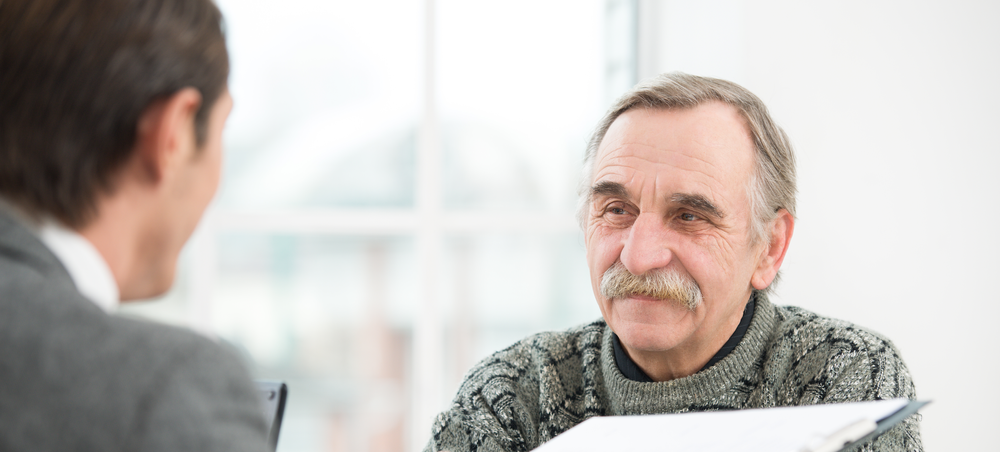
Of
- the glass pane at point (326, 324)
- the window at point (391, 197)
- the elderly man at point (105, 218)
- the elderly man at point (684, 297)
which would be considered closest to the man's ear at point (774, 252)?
the elderly man at point (684, 297)

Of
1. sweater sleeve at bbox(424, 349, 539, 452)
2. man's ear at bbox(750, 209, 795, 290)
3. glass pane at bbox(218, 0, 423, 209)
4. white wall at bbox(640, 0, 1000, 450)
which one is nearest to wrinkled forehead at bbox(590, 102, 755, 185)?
man's ear at bbox(750, 209, 795, 290)

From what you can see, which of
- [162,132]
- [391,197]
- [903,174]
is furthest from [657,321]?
[391,197]

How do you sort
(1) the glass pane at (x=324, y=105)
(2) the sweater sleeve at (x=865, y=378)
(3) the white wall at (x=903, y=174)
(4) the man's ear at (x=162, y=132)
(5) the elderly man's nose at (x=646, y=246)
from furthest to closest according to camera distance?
1. (1) the glass pane at (x=324, y=105)
2. (3) the white wall at (x=903, y=174)
3. (5) the elderly man's nose at (x=646, y=246)
4. (2) the sweater sleeve at (x=865, y=378)
5. (4) the man's ear at (x=162, y=132)

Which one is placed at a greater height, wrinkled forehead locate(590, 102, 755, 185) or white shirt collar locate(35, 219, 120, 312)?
white shirt collar locate(35, 219, 120, 312)

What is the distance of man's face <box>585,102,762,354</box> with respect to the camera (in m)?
1.21

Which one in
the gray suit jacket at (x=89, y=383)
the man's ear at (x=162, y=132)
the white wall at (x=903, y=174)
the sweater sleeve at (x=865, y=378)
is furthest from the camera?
the white wall at (x=903, y=174)

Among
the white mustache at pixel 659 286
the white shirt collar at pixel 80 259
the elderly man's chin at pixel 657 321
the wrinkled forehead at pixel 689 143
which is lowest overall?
the elderly man's chin at pixel 657 321

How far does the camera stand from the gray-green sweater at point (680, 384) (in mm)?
1158

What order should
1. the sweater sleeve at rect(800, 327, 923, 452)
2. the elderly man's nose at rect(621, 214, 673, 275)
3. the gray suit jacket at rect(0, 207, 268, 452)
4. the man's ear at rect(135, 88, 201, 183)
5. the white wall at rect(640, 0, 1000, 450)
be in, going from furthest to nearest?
the white wall at rect(640, 0, 1000, 450), the elderly man's nose at rect(621, 214, 673, 275), the sweater sleeve at rect(800, 327, 923, 452), the man's ear at rect(135, 88, 201, 183), the gray suit jacket at rect(0, 207, 268, 452)

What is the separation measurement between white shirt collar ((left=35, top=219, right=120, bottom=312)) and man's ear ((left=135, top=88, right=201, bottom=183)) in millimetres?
74

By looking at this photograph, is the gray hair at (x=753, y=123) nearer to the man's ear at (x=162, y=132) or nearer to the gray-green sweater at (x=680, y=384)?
the gray-green sweater at (x=680, y=384)

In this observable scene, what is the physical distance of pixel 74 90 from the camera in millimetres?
541

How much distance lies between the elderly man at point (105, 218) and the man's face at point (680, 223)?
0.77 m

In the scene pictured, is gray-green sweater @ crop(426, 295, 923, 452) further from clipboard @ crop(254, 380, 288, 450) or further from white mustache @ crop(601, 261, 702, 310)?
clipboard @ crop(254, 380, 288, 450)
